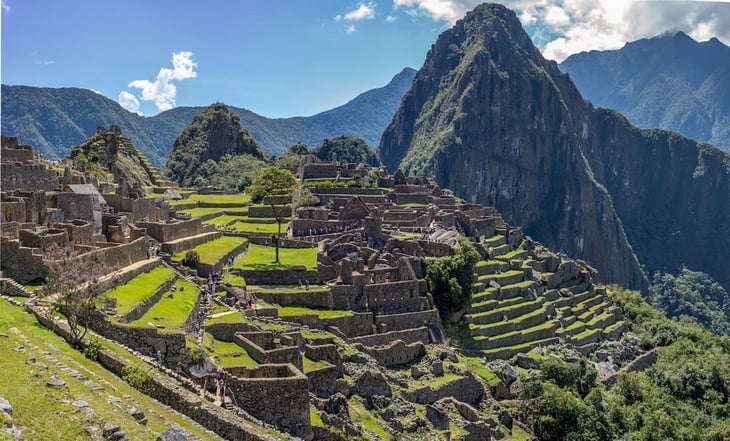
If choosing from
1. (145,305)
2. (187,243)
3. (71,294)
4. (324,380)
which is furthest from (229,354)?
(187,243)

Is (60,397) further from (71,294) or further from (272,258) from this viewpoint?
(272,258)

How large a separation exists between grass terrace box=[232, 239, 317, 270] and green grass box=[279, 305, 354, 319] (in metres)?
3.51

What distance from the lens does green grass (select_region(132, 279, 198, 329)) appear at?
2155 cm

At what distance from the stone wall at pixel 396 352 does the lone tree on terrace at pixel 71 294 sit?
14.2m

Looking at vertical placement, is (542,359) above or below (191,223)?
below

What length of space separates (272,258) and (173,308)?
556 inches

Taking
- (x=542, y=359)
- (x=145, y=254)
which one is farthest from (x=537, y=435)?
(x=145, y=254)

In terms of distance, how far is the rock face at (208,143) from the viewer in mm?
102750

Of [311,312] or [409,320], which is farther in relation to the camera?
[409,320]

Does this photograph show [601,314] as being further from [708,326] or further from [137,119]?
[137,119]

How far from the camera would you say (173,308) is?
23.9 meters

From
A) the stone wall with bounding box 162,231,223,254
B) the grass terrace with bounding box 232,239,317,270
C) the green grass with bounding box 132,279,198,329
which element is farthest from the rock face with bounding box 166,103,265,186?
the green grass with bounding box 132,279,198,329

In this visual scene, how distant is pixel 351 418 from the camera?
22719 millimetres

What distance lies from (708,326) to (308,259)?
119533mm
